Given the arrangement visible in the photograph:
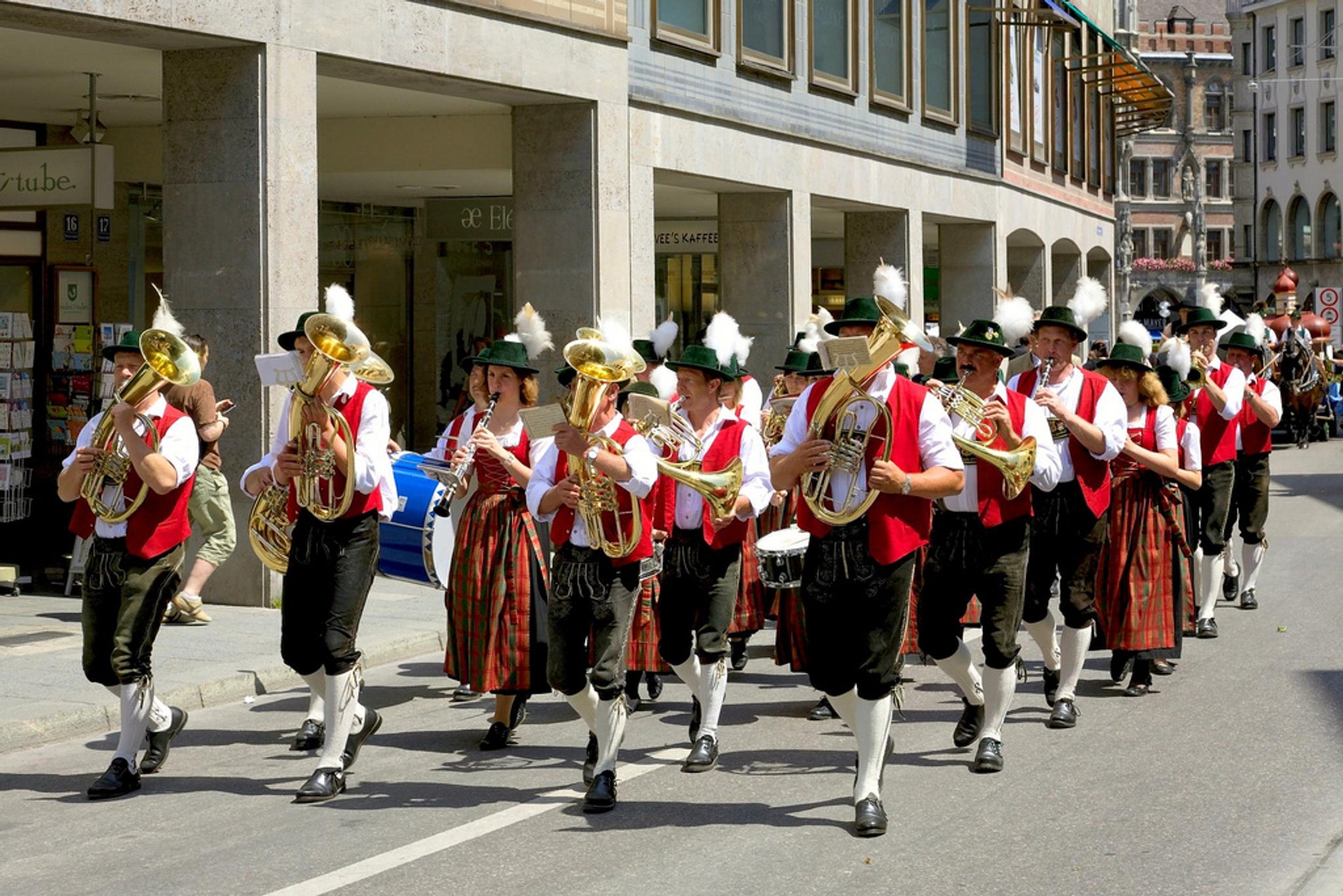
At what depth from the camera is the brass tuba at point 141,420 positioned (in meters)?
7.76

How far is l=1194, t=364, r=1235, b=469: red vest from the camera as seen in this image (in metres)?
13.0

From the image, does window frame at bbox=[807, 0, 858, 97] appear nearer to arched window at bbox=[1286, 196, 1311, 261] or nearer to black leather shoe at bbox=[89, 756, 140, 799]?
black leather shoe at bbox=[89, 756, 140, 799]

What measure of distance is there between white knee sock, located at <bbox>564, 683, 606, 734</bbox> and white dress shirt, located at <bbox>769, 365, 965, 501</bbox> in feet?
4.44

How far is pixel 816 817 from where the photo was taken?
743 centimetres

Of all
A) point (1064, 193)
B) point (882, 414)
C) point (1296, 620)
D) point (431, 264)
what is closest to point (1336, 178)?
point (1064, 193)

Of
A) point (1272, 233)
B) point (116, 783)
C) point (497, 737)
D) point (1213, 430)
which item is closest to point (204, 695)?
point (497, 737)

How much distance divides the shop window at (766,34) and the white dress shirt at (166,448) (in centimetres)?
1355

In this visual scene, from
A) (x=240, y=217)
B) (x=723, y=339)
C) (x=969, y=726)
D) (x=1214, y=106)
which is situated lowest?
(x=969, y=726)

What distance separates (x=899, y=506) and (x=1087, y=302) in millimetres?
3222

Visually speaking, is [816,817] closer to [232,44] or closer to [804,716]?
[804,716]

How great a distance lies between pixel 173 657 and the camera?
11.3m

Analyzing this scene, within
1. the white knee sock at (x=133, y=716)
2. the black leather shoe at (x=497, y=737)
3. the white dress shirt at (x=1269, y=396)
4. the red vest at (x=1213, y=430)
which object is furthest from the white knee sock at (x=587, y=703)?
the white dress shirt at (x=1269, y=396)

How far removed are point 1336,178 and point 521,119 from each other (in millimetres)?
79742

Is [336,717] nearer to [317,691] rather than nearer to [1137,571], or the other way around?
[317,691]
